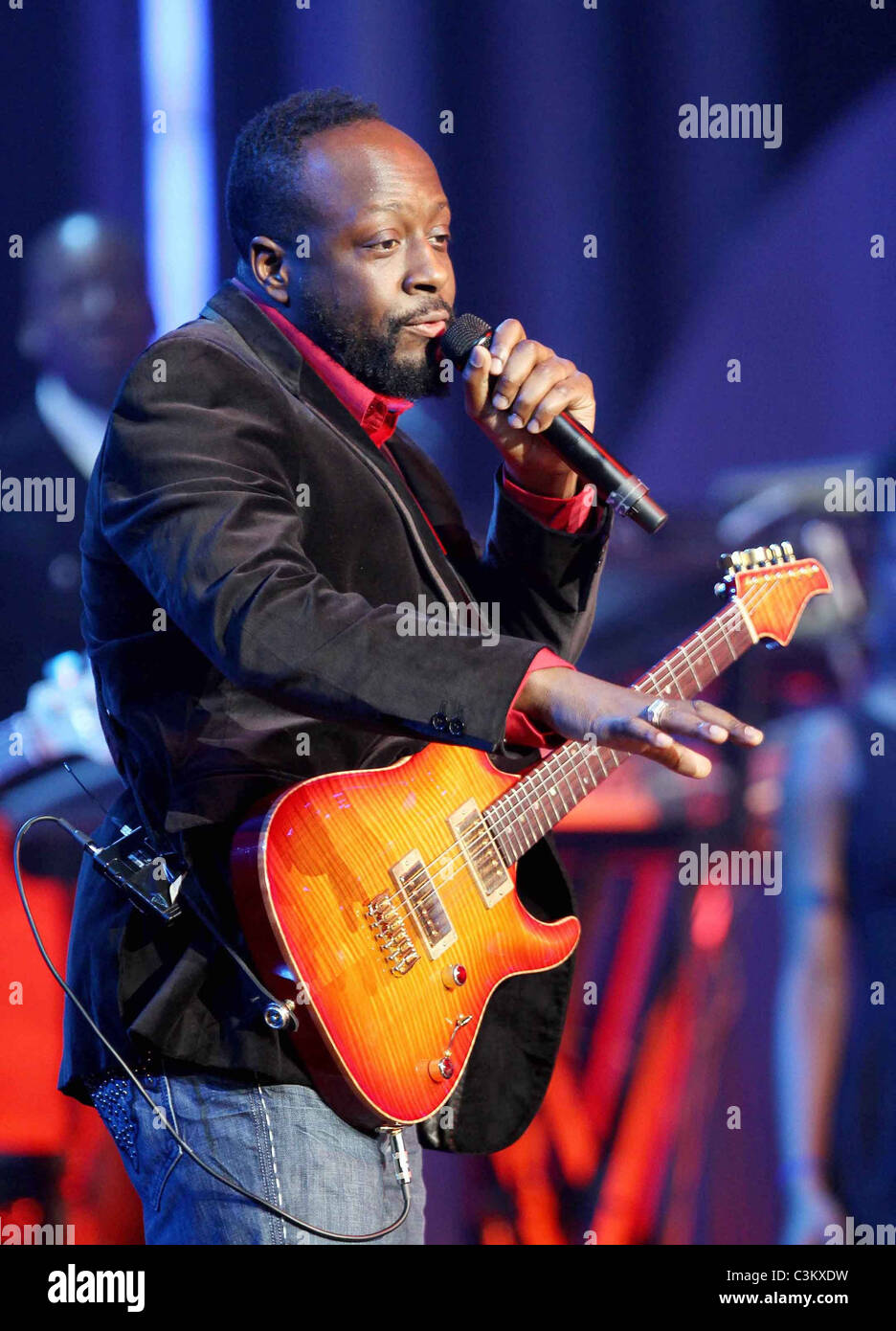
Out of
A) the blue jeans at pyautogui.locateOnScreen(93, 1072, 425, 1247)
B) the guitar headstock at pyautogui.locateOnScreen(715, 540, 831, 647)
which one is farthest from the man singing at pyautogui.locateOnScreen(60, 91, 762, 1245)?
the guitar headstock at pyautogui.locateOnScreen(715, 540, 831, 647)

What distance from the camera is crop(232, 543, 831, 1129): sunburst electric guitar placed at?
4.32 feet

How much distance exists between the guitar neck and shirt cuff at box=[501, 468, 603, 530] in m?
0.22

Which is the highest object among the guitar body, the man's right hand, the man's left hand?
the man's left hand

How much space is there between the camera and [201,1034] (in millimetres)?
1348

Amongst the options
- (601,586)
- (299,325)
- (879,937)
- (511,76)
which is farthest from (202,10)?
(879,937)

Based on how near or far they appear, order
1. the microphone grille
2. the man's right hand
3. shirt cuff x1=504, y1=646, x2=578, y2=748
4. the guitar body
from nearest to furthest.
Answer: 1. the man's right hand
2. shirt cuff x1=504, y1=646, x2=578, y2=748
3. the guitar body
4. the microphone grille

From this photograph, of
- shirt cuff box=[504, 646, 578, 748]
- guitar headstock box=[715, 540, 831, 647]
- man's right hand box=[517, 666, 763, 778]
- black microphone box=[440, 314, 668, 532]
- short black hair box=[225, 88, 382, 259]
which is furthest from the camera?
guitar headstock box=[715, 540, 831, 647]

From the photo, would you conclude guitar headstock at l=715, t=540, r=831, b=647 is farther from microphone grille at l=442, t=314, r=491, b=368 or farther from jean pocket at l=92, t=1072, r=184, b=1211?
jean pocket at l=92, t=1072, r=184, b=1211

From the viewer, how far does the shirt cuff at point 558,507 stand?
171 cm

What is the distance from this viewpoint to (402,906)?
144cm

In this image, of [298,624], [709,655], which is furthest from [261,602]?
[709,655]

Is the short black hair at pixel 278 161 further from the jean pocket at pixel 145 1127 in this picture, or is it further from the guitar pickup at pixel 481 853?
the jean pocket at pixel 145 1127

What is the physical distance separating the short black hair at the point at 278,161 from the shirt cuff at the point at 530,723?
76 cm

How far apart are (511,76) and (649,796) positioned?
4.68ft
